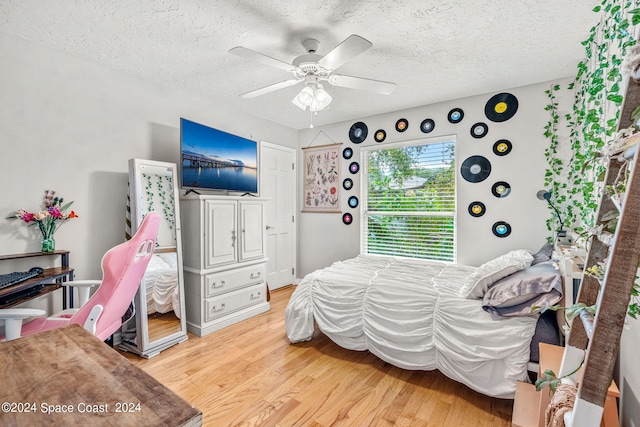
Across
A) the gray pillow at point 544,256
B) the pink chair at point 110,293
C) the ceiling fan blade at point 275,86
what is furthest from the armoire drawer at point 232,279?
the gray pillow at point 544,256

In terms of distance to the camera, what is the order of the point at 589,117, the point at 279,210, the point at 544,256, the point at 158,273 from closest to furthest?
the point at 589,117, the point at 544,256, the point at 158,273, the point at 279,210

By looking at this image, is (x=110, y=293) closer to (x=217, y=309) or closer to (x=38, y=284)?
(x=38, y=284)

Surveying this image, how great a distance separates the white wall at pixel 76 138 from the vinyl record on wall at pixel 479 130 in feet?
10.9

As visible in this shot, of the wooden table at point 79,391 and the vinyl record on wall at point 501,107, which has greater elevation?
the vinyl record on wall at point 501,107

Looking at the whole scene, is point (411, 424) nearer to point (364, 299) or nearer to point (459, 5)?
point (364, 299)

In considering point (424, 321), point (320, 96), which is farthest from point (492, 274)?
point (320, 96)

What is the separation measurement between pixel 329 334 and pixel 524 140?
112 inches

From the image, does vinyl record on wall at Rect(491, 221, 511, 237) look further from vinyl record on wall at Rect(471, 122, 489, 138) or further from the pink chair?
the pink chair

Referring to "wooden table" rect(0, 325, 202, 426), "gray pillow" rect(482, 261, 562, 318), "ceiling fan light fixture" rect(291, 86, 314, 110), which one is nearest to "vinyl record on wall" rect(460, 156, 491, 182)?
"gray pillow" rect(482, 261, 562, 318)

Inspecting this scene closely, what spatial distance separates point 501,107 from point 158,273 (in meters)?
3.93

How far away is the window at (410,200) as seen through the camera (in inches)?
143

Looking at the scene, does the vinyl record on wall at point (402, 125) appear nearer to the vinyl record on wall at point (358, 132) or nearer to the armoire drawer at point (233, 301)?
the vinyl record on wall at point (358, 132)

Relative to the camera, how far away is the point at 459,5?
1.85 m

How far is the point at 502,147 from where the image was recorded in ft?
10.6
